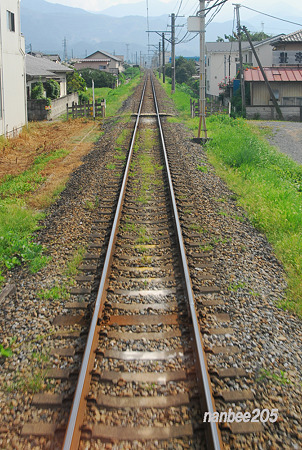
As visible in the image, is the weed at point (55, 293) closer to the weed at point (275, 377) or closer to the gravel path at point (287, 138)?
the weed at point (275, 377)

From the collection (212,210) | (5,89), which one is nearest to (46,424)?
(212,210)

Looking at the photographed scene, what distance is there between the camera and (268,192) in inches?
365

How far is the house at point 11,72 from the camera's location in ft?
52.3

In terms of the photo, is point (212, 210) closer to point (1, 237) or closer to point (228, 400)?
point (1, 237)

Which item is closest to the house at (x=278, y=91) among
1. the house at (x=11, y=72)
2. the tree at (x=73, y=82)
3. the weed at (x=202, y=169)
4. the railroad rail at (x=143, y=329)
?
the tree at (x=73, y=82)

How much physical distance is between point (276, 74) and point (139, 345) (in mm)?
31206

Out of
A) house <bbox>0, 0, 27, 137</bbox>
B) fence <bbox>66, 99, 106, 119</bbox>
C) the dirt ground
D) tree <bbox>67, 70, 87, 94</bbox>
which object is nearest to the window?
house <bbox>0, 0, 27, 137</bbox>

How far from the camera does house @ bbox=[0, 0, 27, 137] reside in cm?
1595

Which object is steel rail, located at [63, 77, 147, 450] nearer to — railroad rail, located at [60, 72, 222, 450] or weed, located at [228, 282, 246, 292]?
railroad rail, located at [60, 72, 222, 450]

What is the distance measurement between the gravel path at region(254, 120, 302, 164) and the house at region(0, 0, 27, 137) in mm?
10521

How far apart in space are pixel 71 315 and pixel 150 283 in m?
1.10

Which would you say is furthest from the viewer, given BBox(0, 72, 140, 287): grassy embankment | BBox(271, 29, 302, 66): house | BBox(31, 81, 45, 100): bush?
BBox(271, 29, 302, 66): house

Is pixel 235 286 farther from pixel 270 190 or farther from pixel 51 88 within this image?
pixel 51 88

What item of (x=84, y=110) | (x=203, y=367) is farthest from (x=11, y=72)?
(x=203, y=367)
